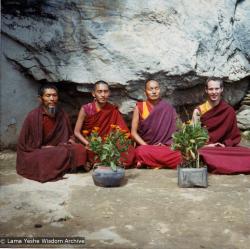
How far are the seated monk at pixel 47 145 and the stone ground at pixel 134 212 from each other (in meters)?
0.16

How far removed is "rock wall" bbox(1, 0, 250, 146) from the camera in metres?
6.35

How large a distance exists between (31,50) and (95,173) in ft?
8.30

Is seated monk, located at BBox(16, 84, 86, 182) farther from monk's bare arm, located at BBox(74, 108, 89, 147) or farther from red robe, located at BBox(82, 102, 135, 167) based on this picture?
red robe, located at BBox(82, 102, 135, 167)

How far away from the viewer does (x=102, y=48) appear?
6398mm

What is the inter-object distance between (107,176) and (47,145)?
125cm

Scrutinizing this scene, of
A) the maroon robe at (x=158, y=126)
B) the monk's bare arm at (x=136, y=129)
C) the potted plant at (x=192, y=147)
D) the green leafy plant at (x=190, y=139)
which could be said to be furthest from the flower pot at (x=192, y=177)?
the monk's bare arm at (x=136, y=129)

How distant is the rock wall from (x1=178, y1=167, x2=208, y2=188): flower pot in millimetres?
2111

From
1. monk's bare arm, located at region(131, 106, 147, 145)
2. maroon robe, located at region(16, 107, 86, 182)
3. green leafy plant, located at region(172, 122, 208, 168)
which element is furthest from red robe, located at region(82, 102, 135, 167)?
green leafy plant, located at region(172, 122, 208, 168)

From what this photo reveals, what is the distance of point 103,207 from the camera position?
161 inches

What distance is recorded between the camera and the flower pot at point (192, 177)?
471cm

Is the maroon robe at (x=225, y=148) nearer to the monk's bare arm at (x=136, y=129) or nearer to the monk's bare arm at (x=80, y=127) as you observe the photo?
the monk's bare arm at (x=136, y=129)

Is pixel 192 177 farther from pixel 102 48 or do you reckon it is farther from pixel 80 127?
pixel 102 48

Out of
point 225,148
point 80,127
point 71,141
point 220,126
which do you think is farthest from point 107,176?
point 220,126

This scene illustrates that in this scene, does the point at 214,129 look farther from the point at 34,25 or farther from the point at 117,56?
the point at 34,25
